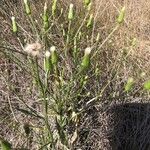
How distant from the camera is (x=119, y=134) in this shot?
5.59 ft

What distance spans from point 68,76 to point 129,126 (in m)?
0.36

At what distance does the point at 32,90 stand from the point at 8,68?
9.9 inches

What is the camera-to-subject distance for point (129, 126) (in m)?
1.75

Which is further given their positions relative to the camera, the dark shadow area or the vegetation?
the dark shadow area

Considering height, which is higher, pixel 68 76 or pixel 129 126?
pixel 68 76

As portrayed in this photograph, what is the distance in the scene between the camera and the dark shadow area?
169cm

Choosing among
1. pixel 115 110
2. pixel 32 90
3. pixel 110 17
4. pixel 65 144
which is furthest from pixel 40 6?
pixel 65 144

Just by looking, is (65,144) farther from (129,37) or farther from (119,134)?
(129,37)

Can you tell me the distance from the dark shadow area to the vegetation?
0.03 metres

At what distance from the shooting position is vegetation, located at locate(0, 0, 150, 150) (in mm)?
1357

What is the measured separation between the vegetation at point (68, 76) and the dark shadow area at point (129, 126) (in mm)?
33

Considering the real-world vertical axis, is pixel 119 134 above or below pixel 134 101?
below

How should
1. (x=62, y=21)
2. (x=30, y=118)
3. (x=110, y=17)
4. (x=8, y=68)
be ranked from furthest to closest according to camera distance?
1. (x=110, y=17)
2. (x=62, y=21)
3. (x=8, y=68)
4. (x=30, y=118)

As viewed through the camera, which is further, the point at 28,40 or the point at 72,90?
the point at 28,40
